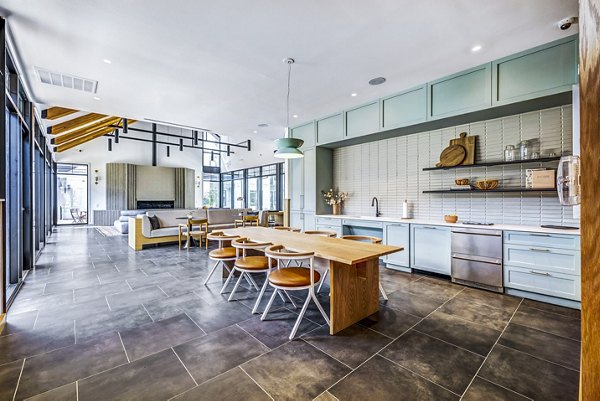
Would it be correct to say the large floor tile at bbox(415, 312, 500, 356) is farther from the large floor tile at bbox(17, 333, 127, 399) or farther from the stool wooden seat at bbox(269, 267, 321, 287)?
the large floor tile at bbox(17, 333, 127, 399)

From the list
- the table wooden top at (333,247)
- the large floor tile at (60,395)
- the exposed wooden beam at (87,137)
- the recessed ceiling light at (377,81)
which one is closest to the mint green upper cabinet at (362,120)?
the recessed ceiling light at (377,81)

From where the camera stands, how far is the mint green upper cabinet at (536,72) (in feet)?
9.52

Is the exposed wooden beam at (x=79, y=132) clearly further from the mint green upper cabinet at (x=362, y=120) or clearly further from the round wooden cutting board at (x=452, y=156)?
the round wooden cutting board at (x=452, y=156)

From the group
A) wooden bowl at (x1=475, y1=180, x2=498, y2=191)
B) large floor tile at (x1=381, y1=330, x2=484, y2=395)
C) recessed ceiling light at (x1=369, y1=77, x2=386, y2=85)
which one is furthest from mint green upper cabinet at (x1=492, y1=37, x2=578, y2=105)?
large floor tile at (x1=381, y1=330, x2=484, y2=395)

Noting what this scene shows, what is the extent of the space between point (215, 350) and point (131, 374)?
56 centimetres

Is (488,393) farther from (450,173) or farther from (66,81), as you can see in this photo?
(66,81)

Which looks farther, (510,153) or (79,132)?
(79,132)

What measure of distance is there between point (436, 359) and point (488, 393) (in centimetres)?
37

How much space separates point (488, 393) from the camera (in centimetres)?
171

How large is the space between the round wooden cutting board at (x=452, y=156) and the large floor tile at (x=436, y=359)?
2701 mm

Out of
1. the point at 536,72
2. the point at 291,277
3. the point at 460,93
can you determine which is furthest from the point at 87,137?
the point at 536,72

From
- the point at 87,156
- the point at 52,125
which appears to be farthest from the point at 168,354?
the point at 87,156

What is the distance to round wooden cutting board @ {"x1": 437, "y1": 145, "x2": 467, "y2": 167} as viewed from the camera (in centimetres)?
405

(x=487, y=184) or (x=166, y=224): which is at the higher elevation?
(x=487, y=184)
